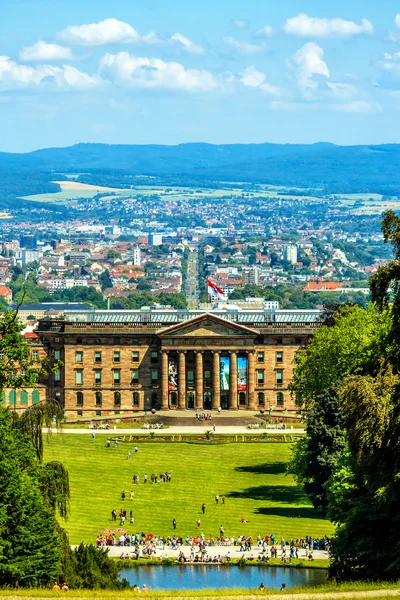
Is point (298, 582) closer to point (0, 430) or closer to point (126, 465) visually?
point (0, 430)

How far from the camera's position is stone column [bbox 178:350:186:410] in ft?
470

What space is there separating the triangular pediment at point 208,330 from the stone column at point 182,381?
5.47 feet

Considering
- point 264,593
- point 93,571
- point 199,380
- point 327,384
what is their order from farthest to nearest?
point 199,380 → point 327,384 → point 93,571 → point 264,593

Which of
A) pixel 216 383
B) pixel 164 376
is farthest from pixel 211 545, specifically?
pixel 164 376

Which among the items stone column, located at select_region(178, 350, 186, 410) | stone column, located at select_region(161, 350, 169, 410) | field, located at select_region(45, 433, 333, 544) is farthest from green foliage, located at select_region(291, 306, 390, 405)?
stone column, located at select_region(161, 350, 169, 410)

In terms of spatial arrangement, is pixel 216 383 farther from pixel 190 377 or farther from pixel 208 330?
pixel 208 330

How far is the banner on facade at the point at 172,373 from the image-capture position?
143 metres

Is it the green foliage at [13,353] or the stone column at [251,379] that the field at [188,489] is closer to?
the stone column at [251,379]

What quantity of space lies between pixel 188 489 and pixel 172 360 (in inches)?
1743

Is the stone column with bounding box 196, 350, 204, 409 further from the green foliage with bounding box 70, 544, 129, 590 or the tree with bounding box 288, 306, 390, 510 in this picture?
the green foliage with bounding box 70, 544, 129, 590

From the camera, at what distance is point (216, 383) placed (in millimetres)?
143250

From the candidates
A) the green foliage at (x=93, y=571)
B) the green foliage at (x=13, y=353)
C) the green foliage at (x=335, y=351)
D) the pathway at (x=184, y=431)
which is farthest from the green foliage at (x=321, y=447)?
the green foliage at (x=13, y=353)

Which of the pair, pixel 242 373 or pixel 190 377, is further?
pixel 190 377

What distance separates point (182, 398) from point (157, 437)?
19073 millimetres
